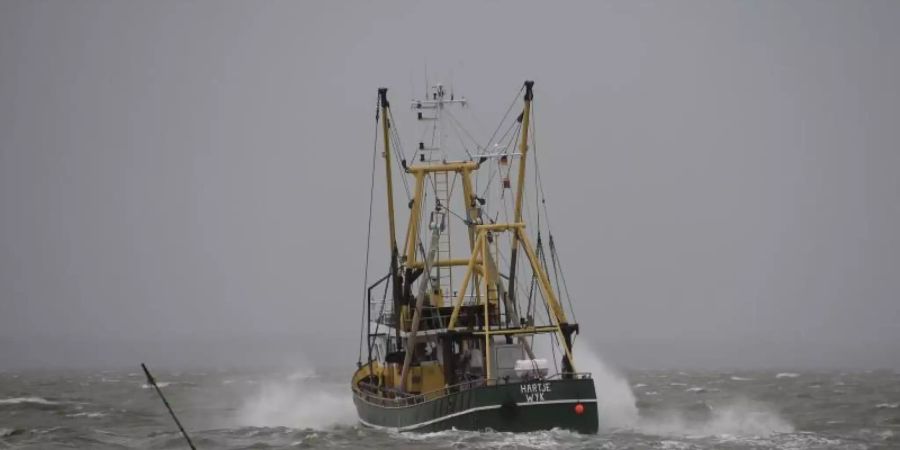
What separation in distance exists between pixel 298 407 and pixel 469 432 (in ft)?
83.4

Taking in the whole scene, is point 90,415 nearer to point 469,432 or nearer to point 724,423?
point 469,432

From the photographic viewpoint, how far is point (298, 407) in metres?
64.9

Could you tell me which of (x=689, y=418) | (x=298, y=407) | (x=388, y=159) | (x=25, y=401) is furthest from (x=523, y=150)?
Answer: (x=25, y=401)

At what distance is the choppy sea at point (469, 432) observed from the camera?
41.5m

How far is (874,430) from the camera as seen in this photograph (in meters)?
45.4

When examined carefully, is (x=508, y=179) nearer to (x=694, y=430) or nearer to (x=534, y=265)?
(x=534, y=265)

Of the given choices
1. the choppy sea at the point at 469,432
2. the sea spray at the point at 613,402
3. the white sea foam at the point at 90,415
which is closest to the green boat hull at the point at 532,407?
the choppy sea at the point at 469,432

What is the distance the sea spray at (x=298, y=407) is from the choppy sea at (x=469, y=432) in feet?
0.29

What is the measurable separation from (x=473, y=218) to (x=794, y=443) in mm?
15507

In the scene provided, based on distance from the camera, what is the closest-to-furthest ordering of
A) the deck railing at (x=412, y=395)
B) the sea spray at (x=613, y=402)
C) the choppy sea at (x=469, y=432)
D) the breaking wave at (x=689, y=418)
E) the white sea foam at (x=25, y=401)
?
the choppy sea at (x=469, y=432), the deck railing at (x=412, y=395), the breaking wave at (x=689, y=418), the sea spray at (x=613, y=402), the white sea foam at (x=25, y=401)

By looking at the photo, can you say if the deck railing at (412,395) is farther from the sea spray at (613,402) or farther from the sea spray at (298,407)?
the sea spray at (298,407)

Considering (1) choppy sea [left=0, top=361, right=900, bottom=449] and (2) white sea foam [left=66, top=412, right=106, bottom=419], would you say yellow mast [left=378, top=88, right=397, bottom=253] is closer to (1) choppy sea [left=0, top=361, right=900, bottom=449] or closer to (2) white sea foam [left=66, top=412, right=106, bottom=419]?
(1) choppy sea [left=0, top=361, right=900, bottom=449]

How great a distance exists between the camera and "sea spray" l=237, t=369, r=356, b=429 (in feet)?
189

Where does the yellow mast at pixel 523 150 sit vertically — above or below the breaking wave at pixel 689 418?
above
